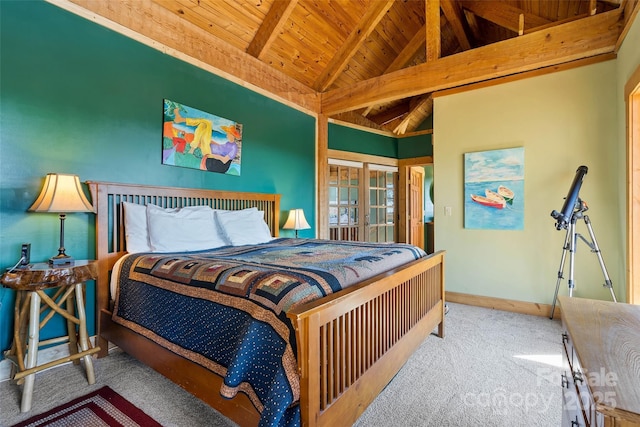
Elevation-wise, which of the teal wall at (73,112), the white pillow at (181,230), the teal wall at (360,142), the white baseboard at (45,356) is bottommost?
the white baseboard at (45,356)

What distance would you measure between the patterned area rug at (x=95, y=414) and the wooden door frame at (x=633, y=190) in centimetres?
362

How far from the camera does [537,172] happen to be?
3230 mm

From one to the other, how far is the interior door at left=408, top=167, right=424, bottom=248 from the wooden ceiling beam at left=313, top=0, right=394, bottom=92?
2.82 meters

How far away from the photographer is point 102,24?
243cm

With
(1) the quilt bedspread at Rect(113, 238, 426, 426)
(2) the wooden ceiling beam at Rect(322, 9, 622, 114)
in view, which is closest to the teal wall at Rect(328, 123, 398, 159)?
(2) the wooden ceiling beam at Rect(322, 9, 622, 114)

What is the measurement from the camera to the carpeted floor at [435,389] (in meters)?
1.57

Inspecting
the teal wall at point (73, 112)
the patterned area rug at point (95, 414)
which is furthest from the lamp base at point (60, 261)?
the patterned area rug at point (95, 414)

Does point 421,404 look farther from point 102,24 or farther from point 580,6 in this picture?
point 580,6

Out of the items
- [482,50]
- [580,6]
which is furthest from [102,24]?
[580,6]

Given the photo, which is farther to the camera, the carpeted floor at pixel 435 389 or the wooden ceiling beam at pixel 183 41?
the wooden ceiling beam at pixel 183 41

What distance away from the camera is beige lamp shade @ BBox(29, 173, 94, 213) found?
1893mm

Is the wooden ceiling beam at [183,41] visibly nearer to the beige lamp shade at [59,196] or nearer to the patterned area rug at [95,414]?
the beige lamp shade at [59,196]

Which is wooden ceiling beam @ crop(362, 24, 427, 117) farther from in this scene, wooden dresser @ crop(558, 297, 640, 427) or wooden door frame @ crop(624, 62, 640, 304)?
wooden dresser @ crop(558, 297, 640, 427)

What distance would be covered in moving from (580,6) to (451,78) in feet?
5.28
